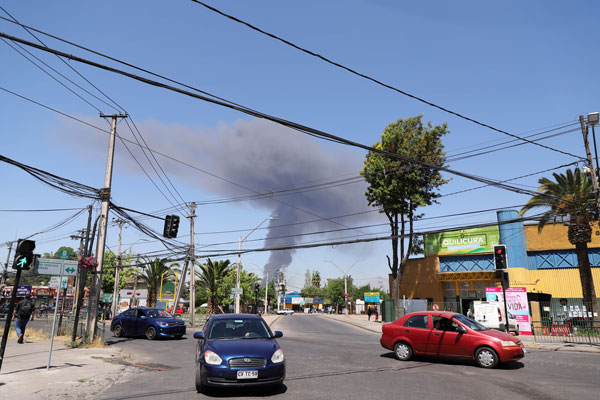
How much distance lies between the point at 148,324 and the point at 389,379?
14.3 metres

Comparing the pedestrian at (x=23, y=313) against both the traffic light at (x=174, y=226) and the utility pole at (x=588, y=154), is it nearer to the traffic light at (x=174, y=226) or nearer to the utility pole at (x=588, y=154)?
the traffic light at (x=174, y=226)

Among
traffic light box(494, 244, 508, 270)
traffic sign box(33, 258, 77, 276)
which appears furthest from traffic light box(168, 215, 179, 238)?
traffic light box(494, 244, 508, 270)

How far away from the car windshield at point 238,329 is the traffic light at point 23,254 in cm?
469

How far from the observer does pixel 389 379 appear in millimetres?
9039

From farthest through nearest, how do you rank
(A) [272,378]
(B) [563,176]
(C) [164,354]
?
(B) [563,176], (C) [164,354], (A) [272,378]

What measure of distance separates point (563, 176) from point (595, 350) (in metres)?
14.5

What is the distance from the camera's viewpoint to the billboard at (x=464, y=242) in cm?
3566

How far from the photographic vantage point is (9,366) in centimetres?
1037

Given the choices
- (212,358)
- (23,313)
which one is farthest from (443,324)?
(23,313)

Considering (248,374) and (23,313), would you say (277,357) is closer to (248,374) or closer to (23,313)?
(248,374)

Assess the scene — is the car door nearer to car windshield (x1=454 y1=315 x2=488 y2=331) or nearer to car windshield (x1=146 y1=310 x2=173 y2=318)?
car windshield (x1=454 y1=315 x2=488 y2=331)

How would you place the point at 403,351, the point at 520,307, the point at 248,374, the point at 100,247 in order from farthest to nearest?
the point at 520,307, the point at 100,247, the point at 403,351, the point at 248,374

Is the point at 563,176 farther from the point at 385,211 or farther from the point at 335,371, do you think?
the point at 335,371

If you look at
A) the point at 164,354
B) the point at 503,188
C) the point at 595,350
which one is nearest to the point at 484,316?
Answer: the point at 595,350
